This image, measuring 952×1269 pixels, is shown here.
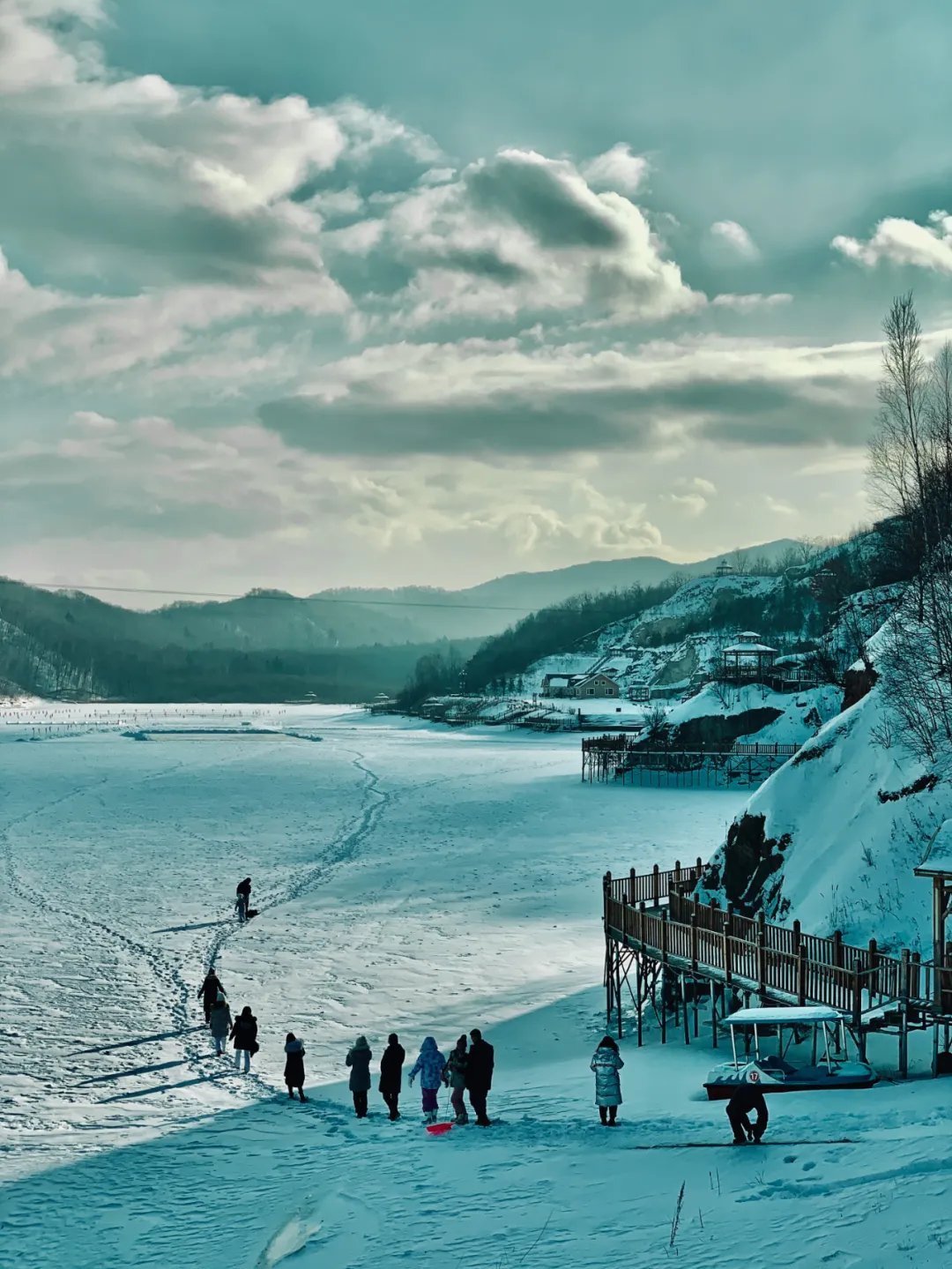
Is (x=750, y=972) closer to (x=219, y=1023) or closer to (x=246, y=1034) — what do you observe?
(x=246, y=1034)

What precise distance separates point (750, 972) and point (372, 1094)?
7306mm

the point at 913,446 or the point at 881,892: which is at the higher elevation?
the point at 913,446

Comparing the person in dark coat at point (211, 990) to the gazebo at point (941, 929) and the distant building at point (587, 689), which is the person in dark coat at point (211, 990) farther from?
the distant building at point (587, 689)

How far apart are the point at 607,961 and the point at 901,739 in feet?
29.2

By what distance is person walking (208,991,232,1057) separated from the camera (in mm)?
19719

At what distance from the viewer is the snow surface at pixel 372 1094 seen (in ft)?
35.5

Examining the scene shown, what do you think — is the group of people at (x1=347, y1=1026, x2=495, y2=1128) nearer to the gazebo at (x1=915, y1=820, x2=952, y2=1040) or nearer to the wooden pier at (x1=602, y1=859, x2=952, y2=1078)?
the wooden pier at (x1=602, y1=859, x2=952, y2=1078)

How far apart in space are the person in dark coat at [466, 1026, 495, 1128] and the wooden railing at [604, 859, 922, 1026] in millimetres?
5994

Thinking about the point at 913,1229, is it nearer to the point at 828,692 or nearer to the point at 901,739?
the point at 901,739

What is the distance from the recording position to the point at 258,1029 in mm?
21250

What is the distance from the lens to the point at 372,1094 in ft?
59.3

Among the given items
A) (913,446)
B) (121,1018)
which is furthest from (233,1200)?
(913,446)

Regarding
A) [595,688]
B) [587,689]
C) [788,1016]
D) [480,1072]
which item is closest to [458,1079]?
[480,1072]

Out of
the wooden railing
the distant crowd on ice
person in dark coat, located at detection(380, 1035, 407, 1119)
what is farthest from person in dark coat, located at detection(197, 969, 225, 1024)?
the wooden railing
